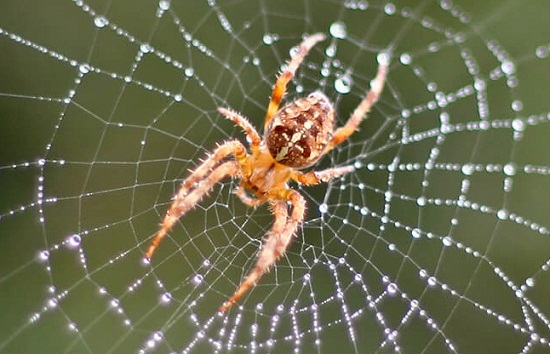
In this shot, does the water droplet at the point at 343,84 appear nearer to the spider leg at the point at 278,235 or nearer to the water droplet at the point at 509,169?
the water droplet at the point at 509,169

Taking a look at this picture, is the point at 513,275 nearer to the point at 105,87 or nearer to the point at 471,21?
the point at 471,21

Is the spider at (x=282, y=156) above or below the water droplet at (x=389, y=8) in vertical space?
below

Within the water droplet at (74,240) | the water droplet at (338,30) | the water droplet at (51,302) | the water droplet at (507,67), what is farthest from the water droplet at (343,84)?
the water droplet at (51,302)

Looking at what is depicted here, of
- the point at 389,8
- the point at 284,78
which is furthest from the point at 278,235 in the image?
the point at 389,8

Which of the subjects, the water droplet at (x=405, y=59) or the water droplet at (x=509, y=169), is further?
the water droplet at (x=405, y=59)

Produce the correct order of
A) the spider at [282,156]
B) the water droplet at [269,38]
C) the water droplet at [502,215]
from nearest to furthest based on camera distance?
the spider at [282,156]
the water droplet at [502,215]
the water droplet at [269,38]
